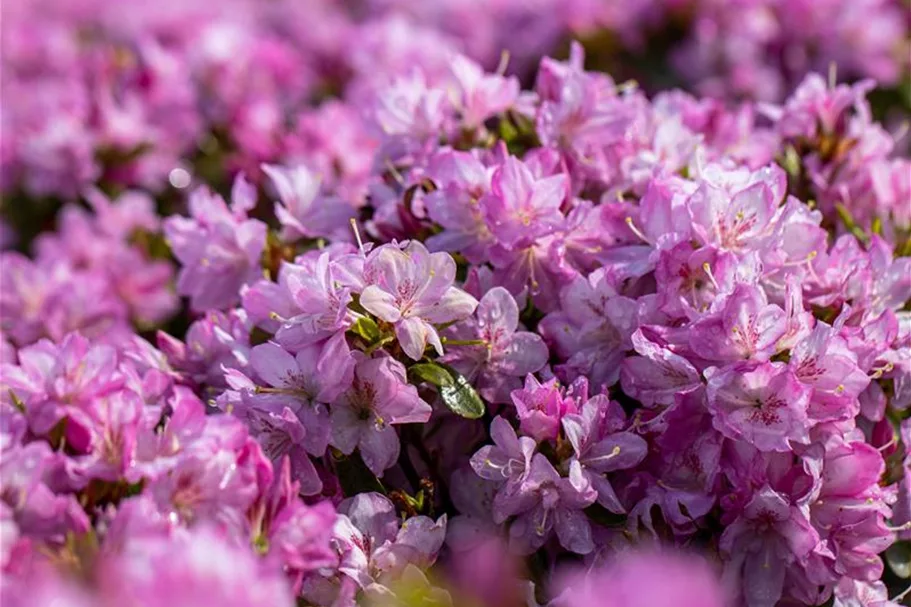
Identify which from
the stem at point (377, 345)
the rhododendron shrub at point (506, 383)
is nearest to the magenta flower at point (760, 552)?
the rhododendron shrub at point (506, 383)

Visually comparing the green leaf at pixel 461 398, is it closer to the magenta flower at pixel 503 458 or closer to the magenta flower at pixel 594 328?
the magenta flower at pixel 503 458

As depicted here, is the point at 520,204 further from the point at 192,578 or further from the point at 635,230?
the point at 192,578

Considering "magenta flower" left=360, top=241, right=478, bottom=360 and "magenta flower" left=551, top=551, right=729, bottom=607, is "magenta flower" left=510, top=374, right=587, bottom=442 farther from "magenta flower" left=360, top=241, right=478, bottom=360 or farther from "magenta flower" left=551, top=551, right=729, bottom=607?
"magenta flower" left=551, top=551, right=729, bottom=607

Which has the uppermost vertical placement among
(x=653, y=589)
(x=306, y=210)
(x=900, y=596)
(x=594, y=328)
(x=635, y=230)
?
(x=653, y=589)

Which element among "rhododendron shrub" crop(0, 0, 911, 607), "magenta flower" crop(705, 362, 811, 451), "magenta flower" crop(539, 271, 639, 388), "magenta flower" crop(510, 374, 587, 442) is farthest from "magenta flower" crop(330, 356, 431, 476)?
"magenta flower" crop(705, 362, 811, 451)

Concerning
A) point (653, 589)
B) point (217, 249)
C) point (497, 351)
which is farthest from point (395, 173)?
point (653, 589)

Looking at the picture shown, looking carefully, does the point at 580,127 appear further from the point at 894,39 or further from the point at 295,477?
the point at 894,39
